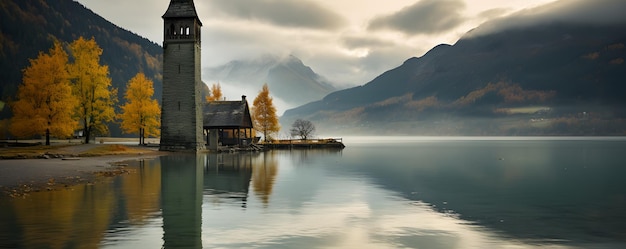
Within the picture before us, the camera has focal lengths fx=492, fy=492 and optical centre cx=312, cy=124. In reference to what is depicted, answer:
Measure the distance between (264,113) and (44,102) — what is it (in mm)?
49463

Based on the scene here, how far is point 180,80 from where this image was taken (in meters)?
69.5

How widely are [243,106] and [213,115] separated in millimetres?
5353

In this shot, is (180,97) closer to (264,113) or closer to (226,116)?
(226,116)

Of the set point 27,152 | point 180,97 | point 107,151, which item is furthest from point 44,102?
point 180,97

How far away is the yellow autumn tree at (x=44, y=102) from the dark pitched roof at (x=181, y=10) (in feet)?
57.0

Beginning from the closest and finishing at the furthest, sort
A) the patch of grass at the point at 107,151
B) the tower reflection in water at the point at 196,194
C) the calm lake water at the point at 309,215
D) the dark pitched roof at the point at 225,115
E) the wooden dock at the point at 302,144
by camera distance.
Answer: the calm lake water at the point at 309,215 < the tower reflection in water at the point at 196,194 < the patch of grass at the point at 107,151 < the dark pitched roof at the point at 225,115 < the wooden dock at the point at 302,144

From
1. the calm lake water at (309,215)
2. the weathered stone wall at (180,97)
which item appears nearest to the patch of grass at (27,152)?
the weathered stone wall at (180,97)

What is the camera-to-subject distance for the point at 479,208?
25.2 metres

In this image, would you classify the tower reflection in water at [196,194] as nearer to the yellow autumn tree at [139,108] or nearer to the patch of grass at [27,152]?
the patch of grass at [27,152]

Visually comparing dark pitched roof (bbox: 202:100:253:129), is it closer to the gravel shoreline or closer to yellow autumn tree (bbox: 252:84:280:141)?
yellow autumn tree (bbox: 252:84:280:141)

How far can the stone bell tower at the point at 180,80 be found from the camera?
228ft

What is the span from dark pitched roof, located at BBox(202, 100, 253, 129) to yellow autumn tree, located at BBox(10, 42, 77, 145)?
90.5 ft

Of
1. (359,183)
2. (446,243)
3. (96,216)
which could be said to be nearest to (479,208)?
(446,243)

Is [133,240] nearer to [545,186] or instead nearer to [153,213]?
[153,213]
